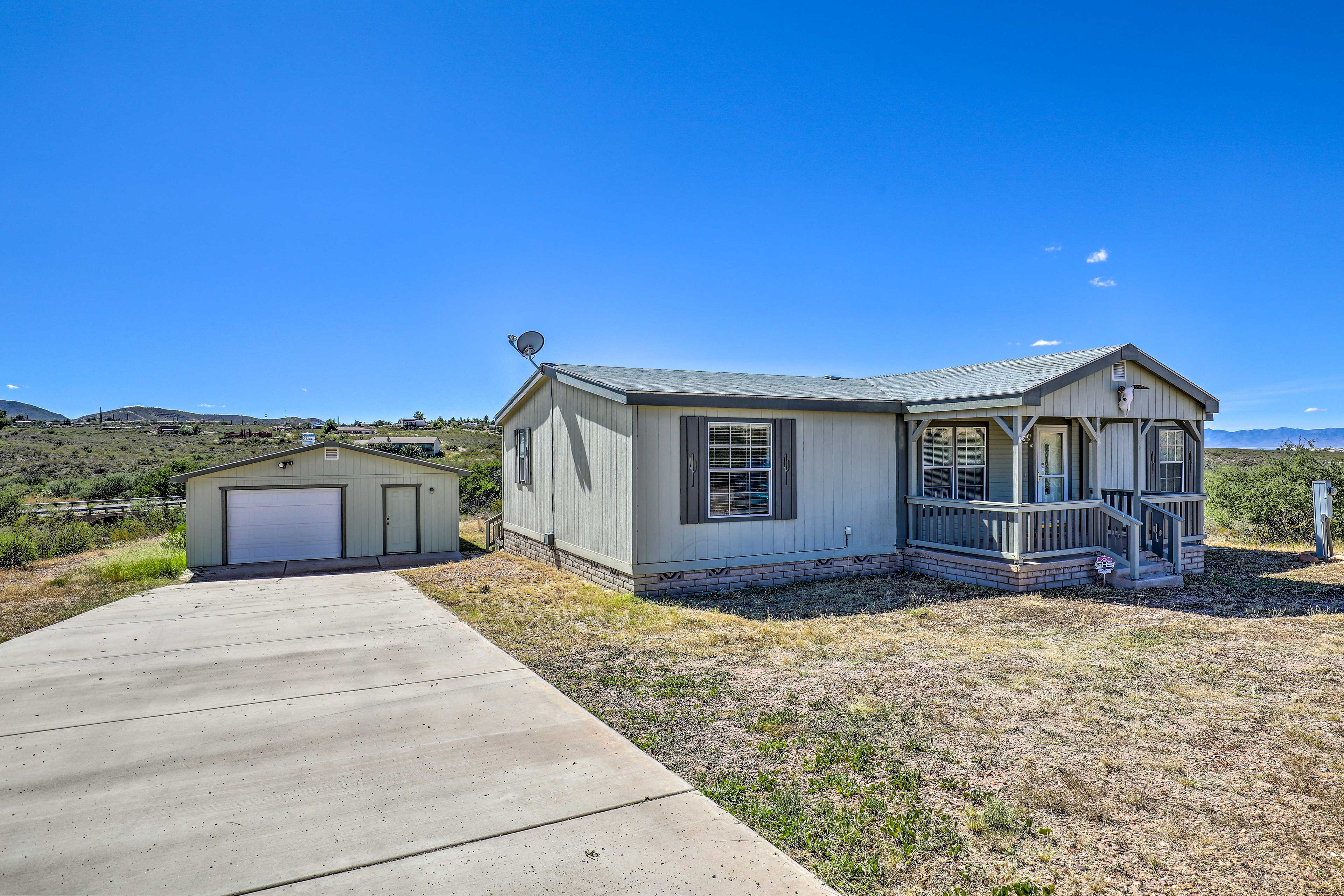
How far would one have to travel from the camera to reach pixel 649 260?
18.3m

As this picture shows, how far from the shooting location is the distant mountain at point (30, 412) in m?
60.2

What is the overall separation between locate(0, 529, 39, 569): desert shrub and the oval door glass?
19.3 m

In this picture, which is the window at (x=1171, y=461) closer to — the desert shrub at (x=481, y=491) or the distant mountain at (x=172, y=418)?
the desert shrub at (x=481, y=491)

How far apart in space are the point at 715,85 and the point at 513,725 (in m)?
13.9

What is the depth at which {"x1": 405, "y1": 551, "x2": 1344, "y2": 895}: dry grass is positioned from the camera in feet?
9.80

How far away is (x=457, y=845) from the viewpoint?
3080 millimetres

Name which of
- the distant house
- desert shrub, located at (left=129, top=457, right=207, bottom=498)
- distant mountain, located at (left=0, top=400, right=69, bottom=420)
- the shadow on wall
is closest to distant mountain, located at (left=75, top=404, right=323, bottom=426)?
distant mountain, located at (left=0, top=400, right=69, bottom=420)

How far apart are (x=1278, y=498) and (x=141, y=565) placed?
81.2 feet

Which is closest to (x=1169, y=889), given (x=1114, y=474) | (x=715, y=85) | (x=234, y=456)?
(x=1114, y=474)

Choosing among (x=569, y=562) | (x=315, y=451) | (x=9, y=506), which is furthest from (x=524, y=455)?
(x=9, y=506)

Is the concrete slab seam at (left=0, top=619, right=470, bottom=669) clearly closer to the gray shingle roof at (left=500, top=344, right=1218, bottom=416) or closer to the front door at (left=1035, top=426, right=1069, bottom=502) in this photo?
the gray shingle roof at (left=500, top=344, right=1218, bottom=416)

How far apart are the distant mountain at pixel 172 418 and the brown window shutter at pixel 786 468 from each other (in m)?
53.8

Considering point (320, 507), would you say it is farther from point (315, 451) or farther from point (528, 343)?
point (528, 343)

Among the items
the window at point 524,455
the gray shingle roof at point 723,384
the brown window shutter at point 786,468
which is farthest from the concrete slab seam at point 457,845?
the window at point 524,455
